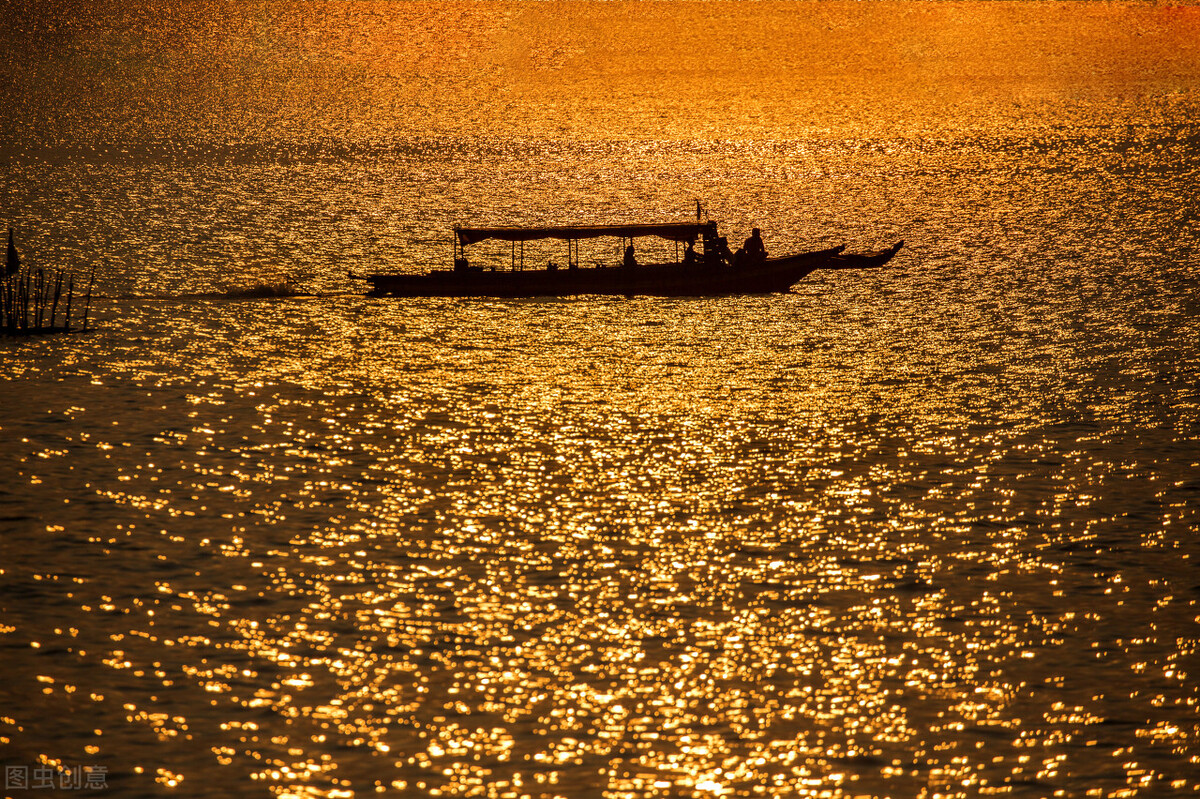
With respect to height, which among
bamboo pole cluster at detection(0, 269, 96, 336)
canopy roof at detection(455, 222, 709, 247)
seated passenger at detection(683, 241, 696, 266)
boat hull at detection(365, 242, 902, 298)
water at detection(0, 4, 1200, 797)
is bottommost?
water at detection(0, 4, 1200, 797)

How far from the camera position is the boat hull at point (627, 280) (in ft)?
197

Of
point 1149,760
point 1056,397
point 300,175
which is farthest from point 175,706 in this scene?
point 300,175

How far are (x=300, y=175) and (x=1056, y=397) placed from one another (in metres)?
89.9

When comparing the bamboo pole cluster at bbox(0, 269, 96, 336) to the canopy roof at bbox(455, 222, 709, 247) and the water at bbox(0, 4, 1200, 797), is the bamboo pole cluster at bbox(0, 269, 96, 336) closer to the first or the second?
the water at bbox(0, 4, 1200, 797)

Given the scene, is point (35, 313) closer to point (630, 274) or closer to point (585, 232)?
point (585, 232)

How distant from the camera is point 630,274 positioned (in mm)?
61500

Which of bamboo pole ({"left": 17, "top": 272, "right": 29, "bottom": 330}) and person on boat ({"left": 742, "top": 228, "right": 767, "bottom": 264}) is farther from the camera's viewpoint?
person on boat ({"left": 742, "top": 228, "right": 767, "bottom": 264})

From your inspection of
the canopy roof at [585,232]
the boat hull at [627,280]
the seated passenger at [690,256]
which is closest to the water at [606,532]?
the boat hull at [627,280]

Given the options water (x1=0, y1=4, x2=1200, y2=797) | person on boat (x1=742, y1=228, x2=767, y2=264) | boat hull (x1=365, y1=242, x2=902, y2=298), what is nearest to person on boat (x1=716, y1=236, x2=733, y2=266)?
boat hull (x1=365, y1=242, x2=902, y2=298)

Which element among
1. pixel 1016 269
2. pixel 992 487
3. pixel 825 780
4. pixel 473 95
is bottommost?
pixel 825 780

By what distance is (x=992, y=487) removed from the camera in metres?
36.3

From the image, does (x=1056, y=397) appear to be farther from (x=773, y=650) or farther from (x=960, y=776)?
(x=960, y=776)

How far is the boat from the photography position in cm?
5959

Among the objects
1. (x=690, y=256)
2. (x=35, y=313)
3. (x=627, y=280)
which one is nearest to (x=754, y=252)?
(x=690, y=256)
